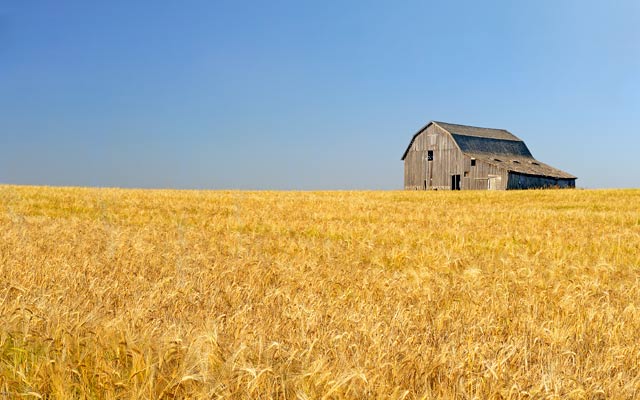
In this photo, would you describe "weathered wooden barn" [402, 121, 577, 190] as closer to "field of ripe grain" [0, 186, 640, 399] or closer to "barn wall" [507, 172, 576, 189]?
"barn wall" [507, 172, 576, 189]

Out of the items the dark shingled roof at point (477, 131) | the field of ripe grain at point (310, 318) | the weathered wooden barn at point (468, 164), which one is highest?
the dark shingled roof at point (477, 131)

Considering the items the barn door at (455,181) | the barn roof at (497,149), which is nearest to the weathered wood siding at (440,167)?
the barn door at (455,181)

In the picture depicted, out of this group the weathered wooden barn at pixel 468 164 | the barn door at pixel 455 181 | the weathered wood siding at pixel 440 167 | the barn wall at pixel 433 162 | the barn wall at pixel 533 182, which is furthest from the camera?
the barn door at pixel 455 181

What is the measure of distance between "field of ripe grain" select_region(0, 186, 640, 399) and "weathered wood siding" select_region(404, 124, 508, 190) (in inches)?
1770

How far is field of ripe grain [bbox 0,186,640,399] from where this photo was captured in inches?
110

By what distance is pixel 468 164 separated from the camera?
56219 mm

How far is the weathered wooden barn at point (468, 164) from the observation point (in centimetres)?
5509

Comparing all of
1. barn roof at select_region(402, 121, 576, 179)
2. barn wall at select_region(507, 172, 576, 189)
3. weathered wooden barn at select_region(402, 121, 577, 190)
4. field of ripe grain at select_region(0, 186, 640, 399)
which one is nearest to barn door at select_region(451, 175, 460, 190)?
weathered wooden barn at select_region(402, 121, 577, 190)

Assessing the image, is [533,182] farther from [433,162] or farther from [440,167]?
[433,162]

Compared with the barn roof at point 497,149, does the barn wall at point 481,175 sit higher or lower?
lower

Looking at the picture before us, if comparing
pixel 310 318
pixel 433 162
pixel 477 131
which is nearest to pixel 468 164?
pixel 433 162

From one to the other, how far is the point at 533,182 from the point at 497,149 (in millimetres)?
6617

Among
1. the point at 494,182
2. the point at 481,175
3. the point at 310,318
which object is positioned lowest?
the point at 310,318

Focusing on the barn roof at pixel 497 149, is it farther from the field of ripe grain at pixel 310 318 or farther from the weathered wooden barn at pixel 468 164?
the field of ripe grain at pixel 310 318
